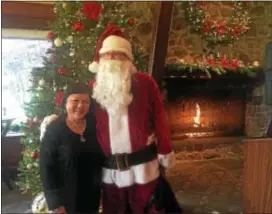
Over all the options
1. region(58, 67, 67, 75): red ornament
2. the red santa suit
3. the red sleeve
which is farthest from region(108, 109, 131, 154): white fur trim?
region(58, 67, 67, 75): red ornament

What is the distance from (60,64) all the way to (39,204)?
1.68ft

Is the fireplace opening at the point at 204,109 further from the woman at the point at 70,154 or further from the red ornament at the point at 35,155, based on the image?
the red ornament at the point at 35,155

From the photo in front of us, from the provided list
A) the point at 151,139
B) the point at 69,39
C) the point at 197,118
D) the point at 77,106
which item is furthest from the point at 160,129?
the point at 69,39

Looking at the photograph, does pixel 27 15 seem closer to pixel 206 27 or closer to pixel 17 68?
Answer: pixel 17 68

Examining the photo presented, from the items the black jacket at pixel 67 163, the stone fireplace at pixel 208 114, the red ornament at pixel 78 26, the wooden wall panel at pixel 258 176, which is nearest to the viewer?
the wooden wall panel at pixel 258 176

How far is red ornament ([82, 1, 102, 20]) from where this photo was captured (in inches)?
49.7

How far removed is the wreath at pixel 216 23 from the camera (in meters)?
1.44

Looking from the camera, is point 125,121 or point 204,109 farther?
point 204,109

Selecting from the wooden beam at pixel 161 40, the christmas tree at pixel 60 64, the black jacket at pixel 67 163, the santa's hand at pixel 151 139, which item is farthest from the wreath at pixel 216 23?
the black jacket at pixel 67 163

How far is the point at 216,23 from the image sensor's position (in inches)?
57.6

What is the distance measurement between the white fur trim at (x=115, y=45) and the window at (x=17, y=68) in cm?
27

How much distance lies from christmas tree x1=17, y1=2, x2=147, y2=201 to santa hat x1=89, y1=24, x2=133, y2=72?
7cm

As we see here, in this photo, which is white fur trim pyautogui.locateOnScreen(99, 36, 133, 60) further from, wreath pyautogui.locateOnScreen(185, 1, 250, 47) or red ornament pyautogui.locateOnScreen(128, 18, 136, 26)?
wreath pyautogui.locateOnScreen(185, 1, 250, 47)

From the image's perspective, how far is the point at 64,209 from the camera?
3.55 feet
